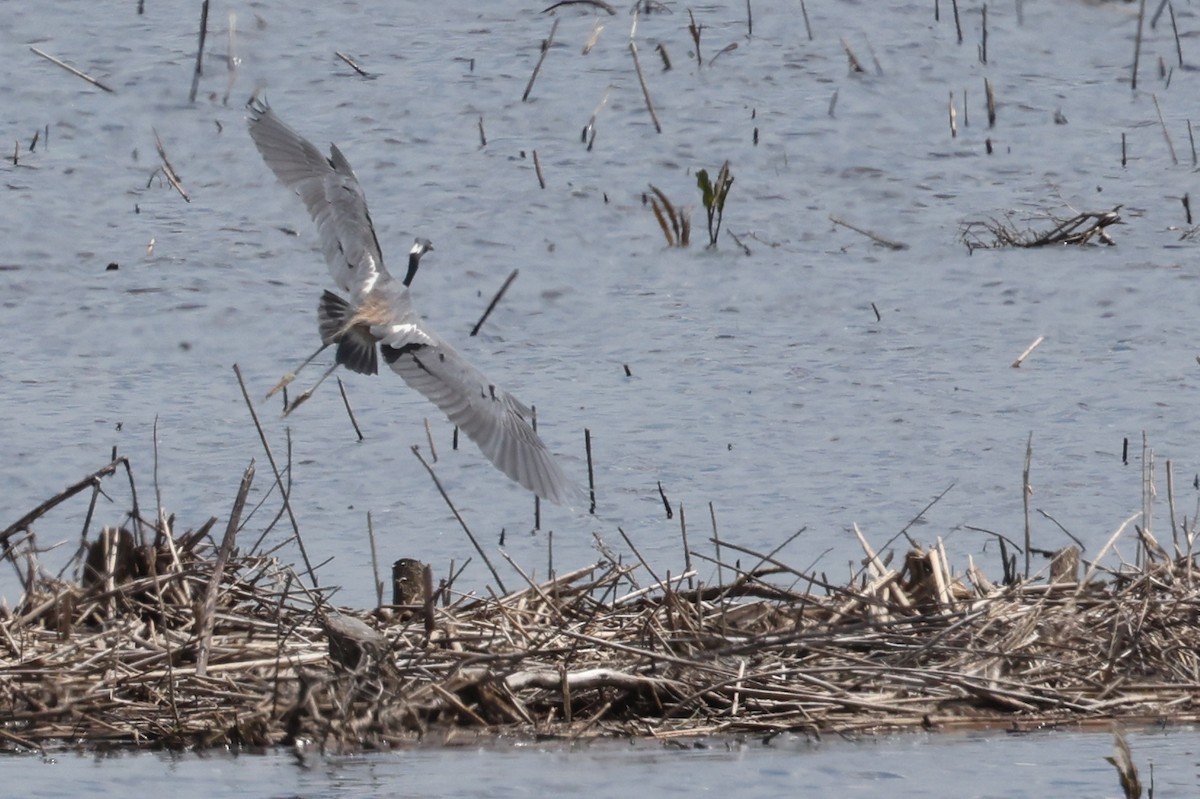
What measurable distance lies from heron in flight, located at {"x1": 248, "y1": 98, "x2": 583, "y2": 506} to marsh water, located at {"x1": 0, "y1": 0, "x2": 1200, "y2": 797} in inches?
24.0

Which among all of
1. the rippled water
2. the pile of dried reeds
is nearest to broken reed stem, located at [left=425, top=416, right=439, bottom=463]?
the pile of dried reeds

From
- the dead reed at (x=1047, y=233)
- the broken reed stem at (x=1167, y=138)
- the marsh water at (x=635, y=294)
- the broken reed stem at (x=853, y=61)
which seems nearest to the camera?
the marsh water at (x=635, y=294)

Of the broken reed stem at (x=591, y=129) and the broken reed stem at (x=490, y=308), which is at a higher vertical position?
the broken reed stem at (x=591, y=129)

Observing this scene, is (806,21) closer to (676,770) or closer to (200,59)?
(200,59)

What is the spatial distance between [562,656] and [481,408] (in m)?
1.13

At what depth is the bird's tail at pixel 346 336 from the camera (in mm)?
6766

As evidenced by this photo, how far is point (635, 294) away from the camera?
10094mm

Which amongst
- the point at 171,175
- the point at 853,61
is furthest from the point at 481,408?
the point at 853,61

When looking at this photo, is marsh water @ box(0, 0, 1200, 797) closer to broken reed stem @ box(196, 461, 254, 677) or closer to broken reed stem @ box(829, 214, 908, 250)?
broken reed stem @ box(829, 214, 908, 250)

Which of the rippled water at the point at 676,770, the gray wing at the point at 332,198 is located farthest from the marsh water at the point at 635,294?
the gray wing at the point at 332,198

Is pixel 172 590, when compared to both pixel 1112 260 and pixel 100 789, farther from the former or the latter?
pixel 1112 260

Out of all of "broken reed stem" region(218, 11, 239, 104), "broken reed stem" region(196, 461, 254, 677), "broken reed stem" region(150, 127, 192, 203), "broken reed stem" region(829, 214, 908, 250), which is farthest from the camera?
"broken reed stem" region(218, 11, 239, 104)

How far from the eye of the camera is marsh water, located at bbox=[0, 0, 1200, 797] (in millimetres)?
7180

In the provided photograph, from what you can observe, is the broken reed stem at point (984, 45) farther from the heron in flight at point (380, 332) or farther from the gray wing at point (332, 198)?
the gray wing at point (332, 198)
